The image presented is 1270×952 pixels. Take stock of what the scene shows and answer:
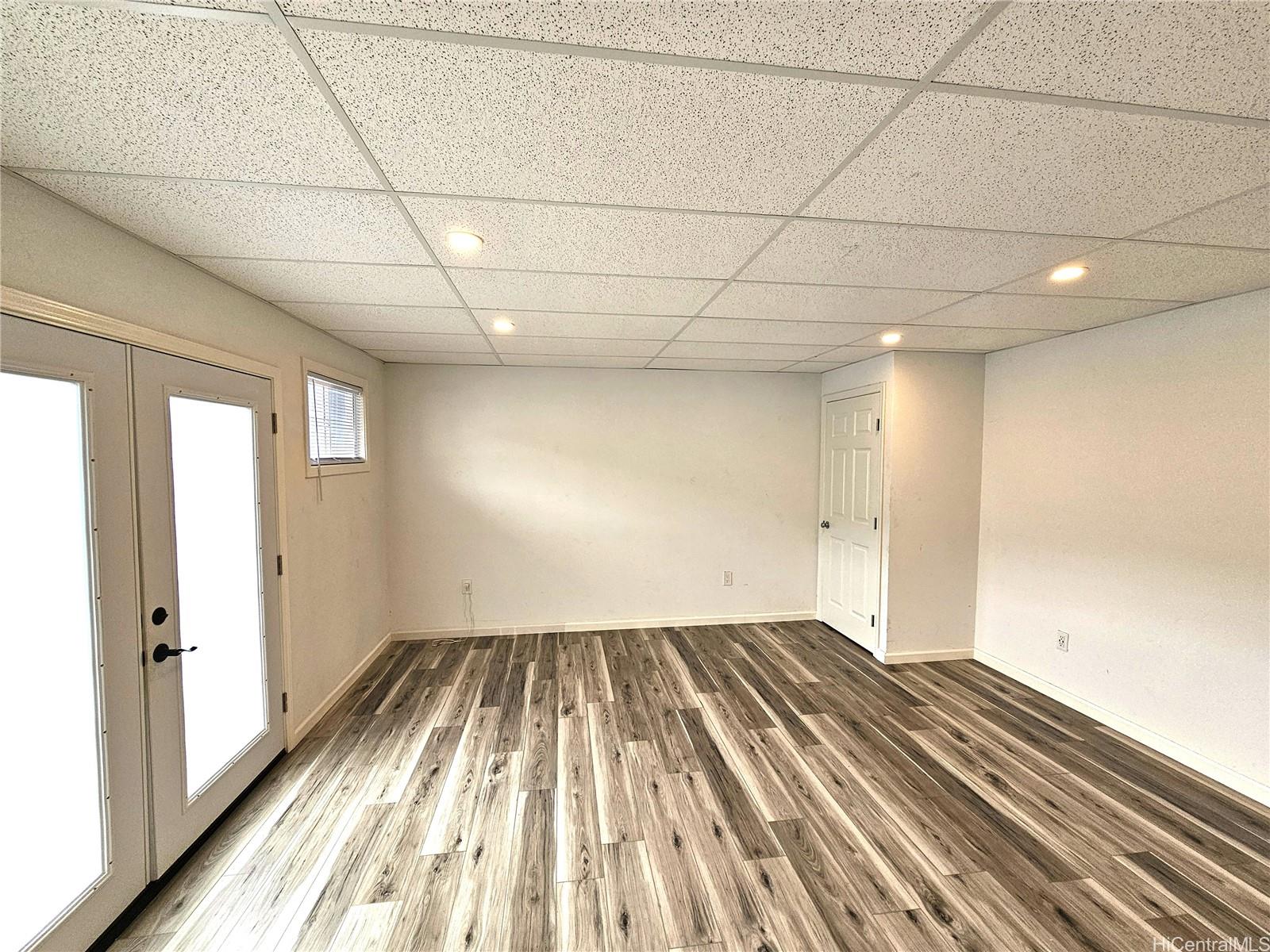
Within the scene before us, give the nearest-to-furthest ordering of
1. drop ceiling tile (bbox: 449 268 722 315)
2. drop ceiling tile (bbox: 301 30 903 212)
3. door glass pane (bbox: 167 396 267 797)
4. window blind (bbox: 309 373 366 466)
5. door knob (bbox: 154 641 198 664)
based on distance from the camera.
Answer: drop ceiling tile (bbox: 301 30 903 212) → door knob (bbox: 154 641 198 664) → door glass pane (bbox: 167 396 267 797) → drop ceiling tile (bbox: 449 268 722 315) → window blind (bbox: 309 373 366 466)

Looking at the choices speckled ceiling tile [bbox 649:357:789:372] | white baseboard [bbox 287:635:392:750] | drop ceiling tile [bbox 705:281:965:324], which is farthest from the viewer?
speckled ceiling tile [bbox 649:357:789:372]

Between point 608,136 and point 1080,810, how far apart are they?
312 cm

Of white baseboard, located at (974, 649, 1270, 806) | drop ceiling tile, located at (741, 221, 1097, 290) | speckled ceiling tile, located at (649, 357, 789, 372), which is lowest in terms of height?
white baseboard, located at (974, 649, 1270, 806)

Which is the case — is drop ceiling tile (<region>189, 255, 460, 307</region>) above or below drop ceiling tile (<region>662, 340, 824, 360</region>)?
below

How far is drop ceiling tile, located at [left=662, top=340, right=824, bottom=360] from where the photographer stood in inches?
122

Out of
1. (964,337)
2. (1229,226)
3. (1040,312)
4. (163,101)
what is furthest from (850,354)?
(163,101)

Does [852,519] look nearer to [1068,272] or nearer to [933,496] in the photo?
[933,496]

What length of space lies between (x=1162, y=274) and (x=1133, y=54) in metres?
1.60

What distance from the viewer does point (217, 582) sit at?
1929mm

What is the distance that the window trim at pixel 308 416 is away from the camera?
2564mm

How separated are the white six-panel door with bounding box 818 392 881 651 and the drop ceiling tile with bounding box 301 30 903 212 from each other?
2.76m

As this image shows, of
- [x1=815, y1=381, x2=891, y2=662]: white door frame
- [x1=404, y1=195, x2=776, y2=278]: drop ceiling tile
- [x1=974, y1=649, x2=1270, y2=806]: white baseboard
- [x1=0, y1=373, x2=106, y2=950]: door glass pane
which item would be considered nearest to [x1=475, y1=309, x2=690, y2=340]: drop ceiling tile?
[x1=404, y1=195, x2=776, y2=278]: drop ceiling tile

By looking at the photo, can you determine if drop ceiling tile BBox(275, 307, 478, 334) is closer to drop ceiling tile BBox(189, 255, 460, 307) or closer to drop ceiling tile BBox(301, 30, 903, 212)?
drop ceiling tile BBox(189, 255, 460, 307)

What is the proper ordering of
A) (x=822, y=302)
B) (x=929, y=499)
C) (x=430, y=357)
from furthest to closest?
(x=430, y=357) < (x=929, y=499) < (x=822, y=302)
